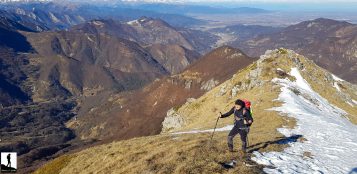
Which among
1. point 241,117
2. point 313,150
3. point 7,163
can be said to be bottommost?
point 7,163

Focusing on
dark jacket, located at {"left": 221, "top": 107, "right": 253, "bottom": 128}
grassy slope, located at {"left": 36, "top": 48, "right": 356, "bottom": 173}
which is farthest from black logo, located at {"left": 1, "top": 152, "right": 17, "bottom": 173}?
dark jacket, located at {"left": 221, "top": 107, "right": 253, "bottom": 128}

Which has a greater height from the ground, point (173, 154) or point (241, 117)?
point (241, 117)

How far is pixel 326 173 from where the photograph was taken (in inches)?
1063

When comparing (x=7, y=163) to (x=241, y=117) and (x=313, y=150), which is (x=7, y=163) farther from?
(x=313, y=150)

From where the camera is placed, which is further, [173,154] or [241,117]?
[173,154]

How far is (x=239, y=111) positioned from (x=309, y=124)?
2083 cm

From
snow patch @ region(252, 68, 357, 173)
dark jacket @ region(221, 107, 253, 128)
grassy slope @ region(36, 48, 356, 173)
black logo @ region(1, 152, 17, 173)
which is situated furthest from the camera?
black logo @ region(1, 152, 17, 173)

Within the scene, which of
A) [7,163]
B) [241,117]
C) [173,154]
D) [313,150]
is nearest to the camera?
[241,117]

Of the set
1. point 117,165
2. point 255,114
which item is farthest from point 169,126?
point 117,165

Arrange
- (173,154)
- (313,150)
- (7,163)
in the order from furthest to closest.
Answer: (7,163)
(313,150)
(173,154)

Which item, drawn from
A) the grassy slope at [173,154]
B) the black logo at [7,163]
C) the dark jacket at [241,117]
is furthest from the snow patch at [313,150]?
the black logo at [7,163]

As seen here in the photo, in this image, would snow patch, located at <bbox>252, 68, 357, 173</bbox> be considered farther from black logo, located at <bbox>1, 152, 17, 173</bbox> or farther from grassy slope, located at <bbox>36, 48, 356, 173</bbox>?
black logo, located at <bbox>1, 152, 17, 173</bbox>

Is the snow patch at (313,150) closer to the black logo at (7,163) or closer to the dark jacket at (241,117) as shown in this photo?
the dark jacket at (241,117)

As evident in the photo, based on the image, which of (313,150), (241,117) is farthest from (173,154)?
(313,150)
